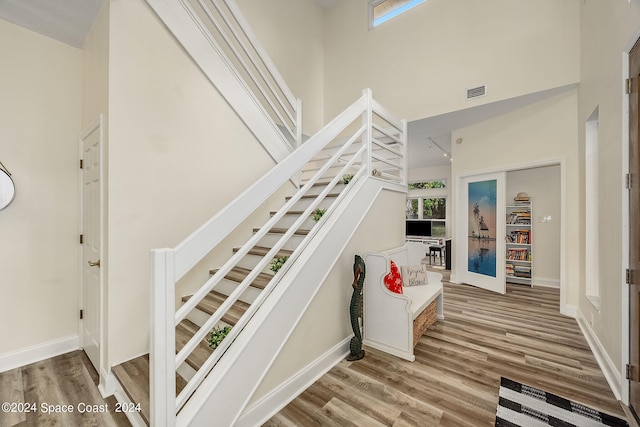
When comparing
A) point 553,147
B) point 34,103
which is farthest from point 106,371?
point 553,147

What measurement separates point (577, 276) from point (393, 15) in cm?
519

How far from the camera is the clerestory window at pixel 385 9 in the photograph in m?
→ 4.85

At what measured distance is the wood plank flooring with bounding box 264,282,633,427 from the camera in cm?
181

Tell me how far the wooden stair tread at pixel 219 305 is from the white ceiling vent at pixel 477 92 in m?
4.29

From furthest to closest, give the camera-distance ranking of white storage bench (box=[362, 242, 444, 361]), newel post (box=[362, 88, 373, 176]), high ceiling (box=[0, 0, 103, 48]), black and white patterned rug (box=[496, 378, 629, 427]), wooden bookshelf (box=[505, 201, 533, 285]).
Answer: wooden bookshelf (box=[505, 201, 533, 285]) → newel post (box=[362, 88, 373, 176]) → white storage bench (box=[362, 242, 444, 361]) → high ceiling (box=[0, 0, 103, 48]) → black and white patterned rug (box=[496, 378, 629, 427])

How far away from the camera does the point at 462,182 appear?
5.21 m

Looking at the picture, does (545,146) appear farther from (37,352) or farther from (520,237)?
(37,352)

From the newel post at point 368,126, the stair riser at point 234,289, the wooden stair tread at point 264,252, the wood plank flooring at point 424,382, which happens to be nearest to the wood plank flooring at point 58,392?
the wood plank flooring at point 424,382

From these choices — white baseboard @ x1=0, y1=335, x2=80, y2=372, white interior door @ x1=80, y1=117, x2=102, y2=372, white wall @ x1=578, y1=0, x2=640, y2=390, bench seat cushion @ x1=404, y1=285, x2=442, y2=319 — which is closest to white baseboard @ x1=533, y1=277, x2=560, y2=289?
white wall @ x1=578, y1=0, x2=640, y2=390

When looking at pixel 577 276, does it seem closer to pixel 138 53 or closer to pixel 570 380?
pixel 570 380

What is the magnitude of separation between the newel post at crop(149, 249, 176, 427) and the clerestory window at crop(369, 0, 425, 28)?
5.73 meters

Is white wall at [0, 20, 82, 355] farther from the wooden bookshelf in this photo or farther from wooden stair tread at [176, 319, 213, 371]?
the wooden bookshelf

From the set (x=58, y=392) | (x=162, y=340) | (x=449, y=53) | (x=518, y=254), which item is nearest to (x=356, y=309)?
(x=162, y=340)

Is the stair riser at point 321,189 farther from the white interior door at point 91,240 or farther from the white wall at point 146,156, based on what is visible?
the white interior door at point 91,240
